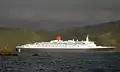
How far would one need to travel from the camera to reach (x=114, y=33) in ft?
65.9

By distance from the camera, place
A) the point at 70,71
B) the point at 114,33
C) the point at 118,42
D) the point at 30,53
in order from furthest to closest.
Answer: the point at 30,53, the point at 118,42, the point at 114,33, the point at 70,71

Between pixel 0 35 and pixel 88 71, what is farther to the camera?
pixel 0 35

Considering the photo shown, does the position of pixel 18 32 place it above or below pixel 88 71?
above

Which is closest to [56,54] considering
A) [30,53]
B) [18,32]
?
[30,53]

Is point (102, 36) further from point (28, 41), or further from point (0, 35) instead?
point (0, 35)

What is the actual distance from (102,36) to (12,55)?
847 centimetres

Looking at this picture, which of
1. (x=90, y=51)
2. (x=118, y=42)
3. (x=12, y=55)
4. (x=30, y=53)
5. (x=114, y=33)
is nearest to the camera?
(x=114, y=33)

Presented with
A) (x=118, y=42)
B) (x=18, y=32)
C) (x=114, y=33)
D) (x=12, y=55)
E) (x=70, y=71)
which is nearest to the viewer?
(x=70, y=71)

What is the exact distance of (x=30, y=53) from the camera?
28.5 meters

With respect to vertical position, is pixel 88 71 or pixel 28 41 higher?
pixel 28 41

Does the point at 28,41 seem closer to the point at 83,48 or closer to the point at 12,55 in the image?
the point at 12,55

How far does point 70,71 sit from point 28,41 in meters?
8.52

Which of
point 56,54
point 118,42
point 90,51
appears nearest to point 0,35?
point 118,42

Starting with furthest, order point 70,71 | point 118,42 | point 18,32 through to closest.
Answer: point 118,42 < point 18,32 < point 70,71
